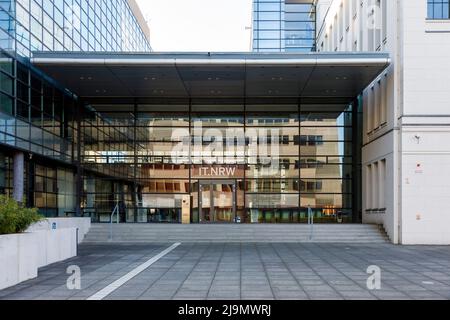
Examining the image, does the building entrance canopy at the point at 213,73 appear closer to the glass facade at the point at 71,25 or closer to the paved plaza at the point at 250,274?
the glass facade at the point at 71,25

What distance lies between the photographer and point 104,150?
31.8m

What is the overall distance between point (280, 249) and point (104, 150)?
14390mm

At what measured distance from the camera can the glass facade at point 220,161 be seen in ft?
103

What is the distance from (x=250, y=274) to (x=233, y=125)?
1899 cm

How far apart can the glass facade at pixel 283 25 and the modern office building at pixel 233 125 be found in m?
17.3

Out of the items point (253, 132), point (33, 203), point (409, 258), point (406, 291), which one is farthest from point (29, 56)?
point (406, 291)

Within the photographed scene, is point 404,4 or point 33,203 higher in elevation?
point 404,4

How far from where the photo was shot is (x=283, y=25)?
183 feet

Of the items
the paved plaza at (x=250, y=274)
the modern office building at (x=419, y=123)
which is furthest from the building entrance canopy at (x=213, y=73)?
the paved plaza at (x=250, y=274)

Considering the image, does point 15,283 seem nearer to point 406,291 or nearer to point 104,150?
point 406,291

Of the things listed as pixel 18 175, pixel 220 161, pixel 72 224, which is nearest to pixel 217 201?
pixel 220 161

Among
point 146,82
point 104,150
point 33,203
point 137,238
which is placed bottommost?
point 137,238

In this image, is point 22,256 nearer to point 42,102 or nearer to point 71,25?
point 42,102

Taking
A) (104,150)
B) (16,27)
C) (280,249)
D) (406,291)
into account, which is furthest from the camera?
(104,150)
